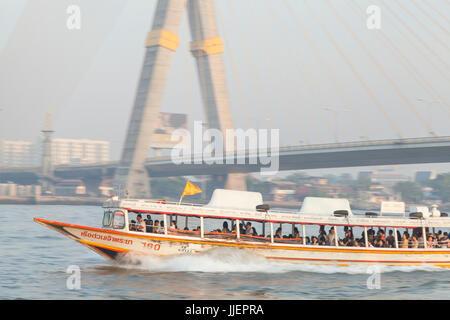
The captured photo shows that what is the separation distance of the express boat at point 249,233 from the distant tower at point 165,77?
51136 millimetres

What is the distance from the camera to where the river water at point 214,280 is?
18.2 meters

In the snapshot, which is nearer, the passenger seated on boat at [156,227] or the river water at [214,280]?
the river water at [214,280]

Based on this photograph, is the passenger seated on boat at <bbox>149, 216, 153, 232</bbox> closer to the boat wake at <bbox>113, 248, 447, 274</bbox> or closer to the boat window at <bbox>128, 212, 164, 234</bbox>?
the boat window at <bbox>128, 212, 164, 234</bbox>

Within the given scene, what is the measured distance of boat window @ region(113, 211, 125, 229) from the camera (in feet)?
70.4

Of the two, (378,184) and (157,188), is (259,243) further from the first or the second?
(378,184)

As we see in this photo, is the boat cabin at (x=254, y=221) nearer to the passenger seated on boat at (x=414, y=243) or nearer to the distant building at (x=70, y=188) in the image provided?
the passenger seated on boat at (x=414, y=243)

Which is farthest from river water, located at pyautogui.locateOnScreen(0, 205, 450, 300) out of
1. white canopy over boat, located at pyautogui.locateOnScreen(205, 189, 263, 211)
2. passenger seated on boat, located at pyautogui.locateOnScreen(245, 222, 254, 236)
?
white canopy over boat, located at pyautogui.locateOnScreen(205, 189, 263, 211)

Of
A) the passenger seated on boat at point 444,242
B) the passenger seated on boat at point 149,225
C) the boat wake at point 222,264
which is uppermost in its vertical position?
the passenger seated on boat at point 149,225

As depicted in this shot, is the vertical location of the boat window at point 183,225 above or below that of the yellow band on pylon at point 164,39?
below

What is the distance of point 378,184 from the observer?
6575 inches

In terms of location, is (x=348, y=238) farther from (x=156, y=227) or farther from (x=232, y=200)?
(x=156, y=227)

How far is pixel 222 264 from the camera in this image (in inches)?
862

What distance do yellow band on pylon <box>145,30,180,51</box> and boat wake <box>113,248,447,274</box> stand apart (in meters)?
53.2

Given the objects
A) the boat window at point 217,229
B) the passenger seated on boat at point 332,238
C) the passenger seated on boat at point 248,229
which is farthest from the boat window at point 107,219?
the passenger seated on boat at point 332,238
